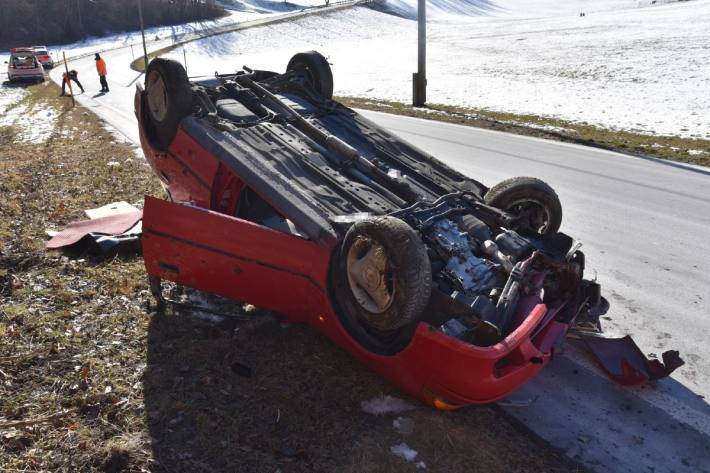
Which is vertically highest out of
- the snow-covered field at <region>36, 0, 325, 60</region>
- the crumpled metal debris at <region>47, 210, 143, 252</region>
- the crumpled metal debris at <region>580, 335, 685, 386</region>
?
the snow-covered field at <region>36, 0, 325, 60</region>

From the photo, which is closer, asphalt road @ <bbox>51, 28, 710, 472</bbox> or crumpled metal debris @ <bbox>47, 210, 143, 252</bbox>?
asphalt road @ <bbox>51, 28, 710, 472</bbox>

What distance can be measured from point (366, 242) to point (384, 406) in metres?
1.09

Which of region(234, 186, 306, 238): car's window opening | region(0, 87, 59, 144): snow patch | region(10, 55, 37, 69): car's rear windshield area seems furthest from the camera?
region(10, 55, 37, 69): car's rear windshield area

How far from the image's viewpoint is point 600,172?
8.99 metres

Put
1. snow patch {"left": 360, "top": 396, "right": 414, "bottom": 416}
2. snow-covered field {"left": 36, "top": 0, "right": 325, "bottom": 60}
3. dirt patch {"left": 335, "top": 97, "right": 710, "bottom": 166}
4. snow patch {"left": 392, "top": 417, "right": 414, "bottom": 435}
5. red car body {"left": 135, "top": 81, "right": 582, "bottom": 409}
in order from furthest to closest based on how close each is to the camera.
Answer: snow-covered field {"left": 36, "top": 0, "right": 325, "bottom": 60} < dirt patch {"left": 335, "top": 97, "right": 710, "bottom": 166} < snow patch {"left": 360, "top": 396, "right": 414, "bottom": 416} < snow patch {"left": 392, "top": 417, "right": 414, "bottom": 435} < red car body {"left": 135, "top": 81, "right": 582, "bottom": 409}

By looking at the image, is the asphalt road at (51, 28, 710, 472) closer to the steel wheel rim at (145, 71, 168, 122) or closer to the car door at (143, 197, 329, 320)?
the car door at (143, 197, 329, 320)

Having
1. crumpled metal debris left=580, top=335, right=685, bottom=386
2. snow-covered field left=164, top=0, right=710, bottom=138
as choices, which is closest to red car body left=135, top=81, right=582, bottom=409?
crumpled metal debris left=580, top=335, right=685, bottom=386

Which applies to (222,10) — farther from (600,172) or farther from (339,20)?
(600,172)

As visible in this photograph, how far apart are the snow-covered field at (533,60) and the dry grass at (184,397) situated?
1217cm

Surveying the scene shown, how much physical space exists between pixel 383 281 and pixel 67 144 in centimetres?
1007

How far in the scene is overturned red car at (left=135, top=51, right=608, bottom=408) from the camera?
325 centimetres

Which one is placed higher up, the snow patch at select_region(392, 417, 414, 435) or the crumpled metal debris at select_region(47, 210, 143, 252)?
the crumpled metal debris at select_region(47, 210, 143, 252)

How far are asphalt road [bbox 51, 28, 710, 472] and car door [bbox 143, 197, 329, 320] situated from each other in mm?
1652

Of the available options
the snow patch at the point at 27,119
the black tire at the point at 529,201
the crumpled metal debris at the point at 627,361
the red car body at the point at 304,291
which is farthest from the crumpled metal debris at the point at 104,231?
the snow patch at the point at 27,119
